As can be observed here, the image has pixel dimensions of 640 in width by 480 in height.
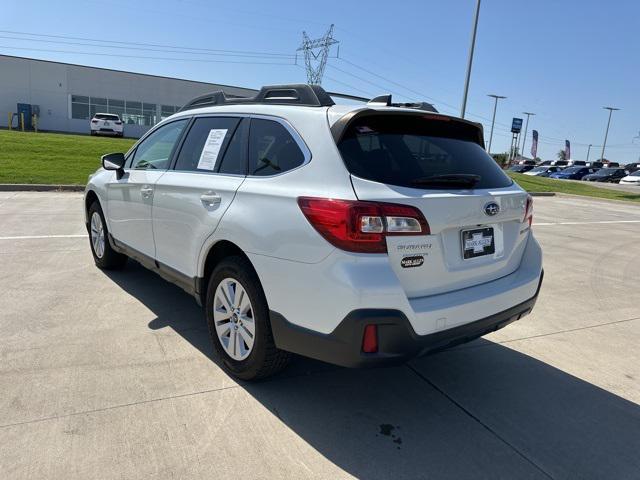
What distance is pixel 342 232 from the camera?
2.45 meters

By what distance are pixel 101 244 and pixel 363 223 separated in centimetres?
412

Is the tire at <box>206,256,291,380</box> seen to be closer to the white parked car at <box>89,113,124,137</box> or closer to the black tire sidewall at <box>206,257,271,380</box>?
the black tire sidewall at <box>206,257,271,380</box>

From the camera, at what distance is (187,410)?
9.47ft

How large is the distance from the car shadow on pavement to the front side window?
157cm

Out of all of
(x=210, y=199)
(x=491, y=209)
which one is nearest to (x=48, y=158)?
(x=210, y=199)

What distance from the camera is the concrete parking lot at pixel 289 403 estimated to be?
2.49 metres

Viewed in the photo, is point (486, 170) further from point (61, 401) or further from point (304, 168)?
point (61, 401)

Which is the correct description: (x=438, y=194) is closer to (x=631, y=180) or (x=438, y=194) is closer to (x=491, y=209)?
(x=491, y=209)

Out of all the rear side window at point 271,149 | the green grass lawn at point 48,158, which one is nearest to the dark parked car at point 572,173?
the green grass lawn at point 48,158

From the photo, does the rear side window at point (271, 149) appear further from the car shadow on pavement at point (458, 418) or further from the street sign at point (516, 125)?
the street sign at point (516, 125)

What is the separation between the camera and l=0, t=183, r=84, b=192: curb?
12.4 meters

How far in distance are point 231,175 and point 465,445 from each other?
2190 mm

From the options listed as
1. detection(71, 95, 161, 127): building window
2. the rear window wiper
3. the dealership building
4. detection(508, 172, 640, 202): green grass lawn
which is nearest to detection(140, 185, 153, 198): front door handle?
the rear window wiper

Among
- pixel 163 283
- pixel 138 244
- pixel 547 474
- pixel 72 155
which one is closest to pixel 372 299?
pixel 547 474
